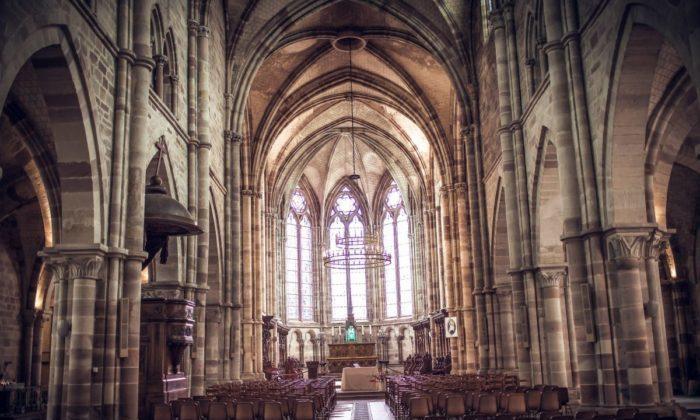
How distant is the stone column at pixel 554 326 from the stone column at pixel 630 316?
17.9 ft

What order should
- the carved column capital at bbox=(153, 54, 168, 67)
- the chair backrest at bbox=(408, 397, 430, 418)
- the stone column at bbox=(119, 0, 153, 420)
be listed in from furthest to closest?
the carved column capital at bbox=(153, 54, 168, 67), the stone column at bbox=(119, 0, 153, 420), the chair backrest at bbox=(408, 397, 430, 418)

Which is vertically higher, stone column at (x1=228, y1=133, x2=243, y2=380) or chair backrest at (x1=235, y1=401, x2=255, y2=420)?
stone column at (x1=228, y1=133, x2=243, y2=380)

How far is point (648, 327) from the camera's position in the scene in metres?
14.1

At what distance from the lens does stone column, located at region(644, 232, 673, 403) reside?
14055 millimetres

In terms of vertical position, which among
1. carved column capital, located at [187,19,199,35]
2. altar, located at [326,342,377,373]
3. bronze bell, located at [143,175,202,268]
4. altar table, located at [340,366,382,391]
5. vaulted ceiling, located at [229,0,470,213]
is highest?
vaulted ceiling, located at [229,0,470,213]

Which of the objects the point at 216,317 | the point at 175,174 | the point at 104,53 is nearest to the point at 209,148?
the point at 175,174

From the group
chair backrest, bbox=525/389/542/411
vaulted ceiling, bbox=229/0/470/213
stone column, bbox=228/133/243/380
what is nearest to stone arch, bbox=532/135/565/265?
chair backrest, bbox=525/389/542/411

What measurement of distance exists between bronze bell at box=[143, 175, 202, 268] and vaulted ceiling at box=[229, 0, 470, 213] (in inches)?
552

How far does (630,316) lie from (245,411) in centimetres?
767

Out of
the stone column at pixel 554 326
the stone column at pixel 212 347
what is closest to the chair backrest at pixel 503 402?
the stone column at pixel 554 326

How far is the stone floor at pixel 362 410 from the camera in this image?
21.1 m

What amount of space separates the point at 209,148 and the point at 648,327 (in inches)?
574

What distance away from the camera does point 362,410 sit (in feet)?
78.5

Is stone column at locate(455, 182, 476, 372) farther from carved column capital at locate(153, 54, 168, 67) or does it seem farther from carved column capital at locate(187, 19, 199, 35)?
carved column capital at locate(153, 54, 168, 67)
